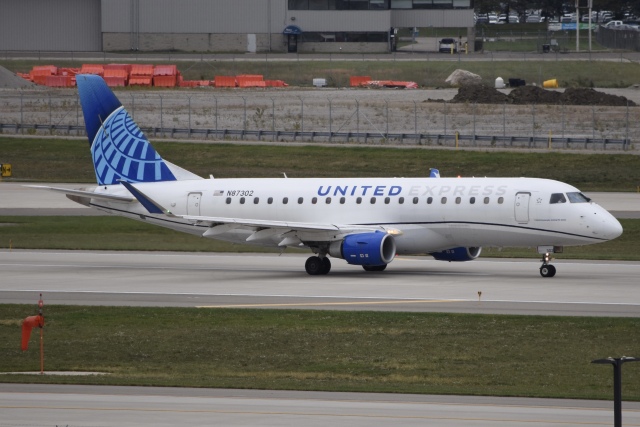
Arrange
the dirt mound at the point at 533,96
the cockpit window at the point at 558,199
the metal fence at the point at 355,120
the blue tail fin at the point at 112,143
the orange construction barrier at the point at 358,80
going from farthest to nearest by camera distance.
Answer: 1. the orange construction barrier at the point at 358,80
2. the dirt mound at the point at 533,96
3. the metal fence at the point at 355,120
4. the blue tail fin at the point at 112,143
5. the cockpit window at the point at 558,199

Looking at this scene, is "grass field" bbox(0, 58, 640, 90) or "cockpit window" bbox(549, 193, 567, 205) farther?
"grass field" bbox(0, 58, 640, 90)

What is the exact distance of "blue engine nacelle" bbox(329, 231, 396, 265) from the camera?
43500 millimetres

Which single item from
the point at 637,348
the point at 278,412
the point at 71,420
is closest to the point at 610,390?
the point at 637,348

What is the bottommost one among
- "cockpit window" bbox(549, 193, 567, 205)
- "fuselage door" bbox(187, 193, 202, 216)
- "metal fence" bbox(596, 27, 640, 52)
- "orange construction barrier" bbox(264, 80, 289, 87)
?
"fuselage door" bbox(187, 193, 202, 216)

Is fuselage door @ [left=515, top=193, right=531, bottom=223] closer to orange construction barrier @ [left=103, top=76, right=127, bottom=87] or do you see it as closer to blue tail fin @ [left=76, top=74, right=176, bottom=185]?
blue tail fin @ [left=76, top=74, right=176, bottom=185]

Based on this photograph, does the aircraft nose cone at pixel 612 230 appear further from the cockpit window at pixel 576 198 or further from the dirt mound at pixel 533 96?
the dirt mound at pixel 533 96

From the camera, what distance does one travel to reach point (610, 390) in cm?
2489

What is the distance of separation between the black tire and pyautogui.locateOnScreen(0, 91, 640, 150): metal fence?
4226 centimetres

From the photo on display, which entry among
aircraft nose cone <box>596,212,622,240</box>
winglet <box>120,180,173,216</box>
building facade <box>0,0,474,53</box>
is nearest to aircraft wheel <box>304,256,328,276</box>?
winglet <box>120,180,173,216</box>

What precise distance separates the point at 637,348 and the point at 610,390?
5.38 meters

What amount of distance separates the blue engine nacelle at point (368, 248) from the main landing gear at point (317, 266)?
129cm

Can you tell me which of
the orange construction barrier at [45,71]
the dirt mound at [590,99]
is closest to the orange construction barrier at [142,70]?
the orange construction barrier at [45,71]

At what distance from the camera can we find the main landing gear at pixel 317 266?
45625 mm

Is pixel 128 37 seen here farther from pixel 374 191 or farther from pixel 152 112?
pixel 374 191
